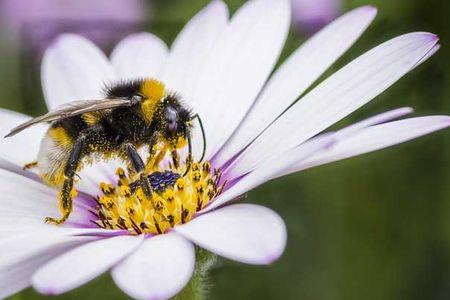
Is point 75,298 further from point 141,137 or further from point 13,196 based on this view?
point 141,137

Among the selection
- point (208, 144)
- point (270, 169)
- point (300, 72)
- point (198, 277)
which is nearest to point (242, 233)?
point (270, 169)

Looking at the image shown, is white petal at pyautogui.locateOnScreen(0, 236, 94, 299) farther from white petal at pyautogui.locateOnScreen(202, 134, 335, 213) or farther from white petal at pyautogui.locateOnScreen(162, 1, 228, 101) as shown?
white petal at pyautogui.locateOnScreen(162, 1, 228, 101)

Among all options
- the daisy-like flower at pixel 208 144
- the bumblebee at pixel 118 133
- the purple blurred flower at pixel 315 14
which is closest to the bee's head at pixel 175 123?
the bumblebee at pixel 118 133

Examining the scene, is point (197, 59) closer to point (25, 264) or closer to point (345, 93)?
point (345, 93)

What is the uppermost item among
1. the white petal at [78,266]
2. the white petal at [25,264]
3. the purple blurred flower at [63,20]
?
the white petal at [78,266]

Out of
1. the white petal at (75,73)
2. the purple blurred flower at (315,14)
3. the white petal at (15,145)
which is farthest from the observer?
the purple blurred flower at (315,14)

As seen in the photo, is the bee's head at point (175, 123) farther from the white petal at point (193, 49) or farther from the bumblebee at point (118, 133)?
the white petal at point (193, 49)
